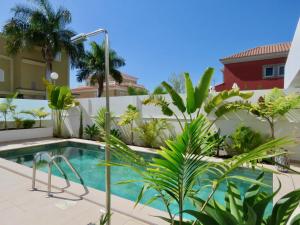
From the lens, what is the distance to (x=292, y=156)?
831cm

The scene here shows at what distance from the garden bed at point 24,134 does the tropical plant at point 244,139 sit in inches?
461

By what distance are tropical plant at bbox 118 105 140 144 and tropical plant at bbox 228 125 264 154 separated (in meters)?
5.02

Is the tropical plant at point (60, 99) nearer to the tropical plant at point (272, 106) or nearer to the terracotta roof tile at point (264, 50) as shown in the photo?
the tropical plant at point (272, 106)

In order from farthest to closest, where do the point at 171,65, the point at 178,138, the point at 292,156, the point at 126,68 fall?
the point at 171,65
the point at 126,68
the point at 292,156
the point at 178,138

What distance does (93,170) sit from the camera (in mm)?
8430

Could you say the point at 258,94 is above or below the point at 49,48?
below

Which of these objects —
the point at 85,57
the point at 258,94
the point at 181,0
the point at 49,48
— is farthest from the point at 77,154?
the point at 85,57

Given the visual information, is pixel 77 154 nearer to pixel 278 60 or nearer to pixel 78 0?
pixel 78 0

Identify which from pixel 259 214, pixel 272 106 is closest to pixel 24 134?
pixel 272 106

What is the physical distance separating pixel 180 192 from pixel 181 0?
12.0 meters

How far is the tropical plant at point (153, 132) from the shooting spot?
1085 centimetres

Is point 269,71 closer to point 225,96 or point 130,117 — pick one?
point 225,96

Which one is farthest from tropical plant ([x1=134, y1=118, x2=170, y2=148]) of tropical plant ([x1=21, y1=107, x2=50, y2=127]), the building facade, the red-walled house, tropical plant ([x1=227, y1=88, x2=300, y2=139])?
the building facade

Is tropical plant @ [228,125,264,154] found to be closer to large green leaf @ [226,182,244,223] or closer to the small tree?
the small tree
